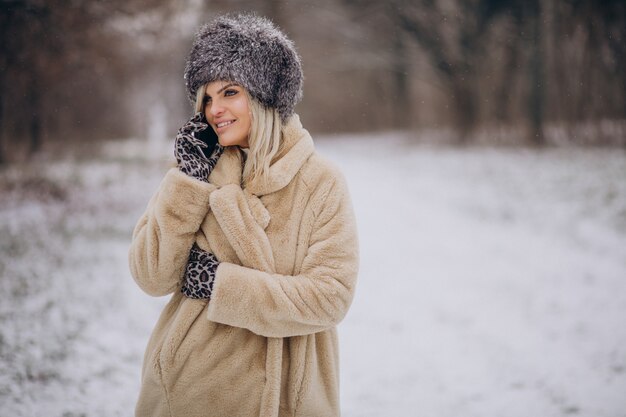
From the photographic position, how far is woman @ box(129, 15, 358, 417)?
65.2 inches

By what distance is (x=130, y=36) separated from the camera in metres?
11.7

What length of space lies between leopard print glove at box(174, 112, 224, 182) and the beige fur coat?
0.14ft

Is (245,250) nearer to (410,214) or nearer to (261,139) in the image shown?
(261,139)

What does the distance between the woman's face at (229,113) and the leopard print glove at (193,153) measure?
6 cm

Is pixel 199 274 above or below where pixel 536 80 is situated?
below

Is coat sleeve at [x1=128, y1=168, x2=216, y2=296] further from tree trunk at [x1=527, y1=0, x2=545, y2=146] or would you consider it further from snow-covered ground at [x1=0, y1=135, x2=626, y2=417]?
tree trunk at [x1=527, y1=0, x2=545, y2=146]

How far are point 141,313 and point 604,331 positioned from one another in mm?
4247

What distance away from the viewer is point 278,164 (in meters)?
1.76

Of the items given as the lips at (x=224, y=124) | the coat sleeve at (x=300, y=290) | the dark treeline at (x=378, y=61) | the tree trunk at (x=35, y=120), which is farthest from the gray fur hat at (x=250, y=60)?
the tree trunk at (x=35, y=120)

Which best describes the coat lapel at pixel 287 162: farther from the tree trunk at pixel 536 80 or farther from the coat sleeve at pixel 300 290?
the tree trunk at pixel 536 80

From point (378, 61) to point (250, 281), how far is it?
866 inches

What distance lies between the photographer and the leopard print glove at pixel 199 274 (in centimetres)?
169

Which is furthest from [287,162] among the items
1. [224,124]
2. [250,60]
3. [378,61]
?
[378,61]

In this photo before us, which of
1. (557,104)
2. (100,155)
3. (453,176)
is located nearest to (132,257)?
(453,176)
